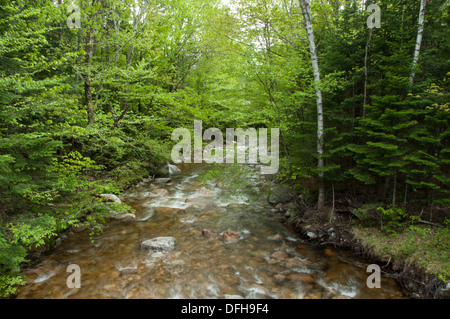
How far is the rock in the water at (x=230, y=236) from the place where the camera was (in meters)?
7.51

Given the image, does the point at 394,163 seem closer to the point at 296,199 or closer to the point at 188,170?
the point at 296,199

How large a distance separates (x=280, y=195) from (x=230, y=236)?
11.7 feet

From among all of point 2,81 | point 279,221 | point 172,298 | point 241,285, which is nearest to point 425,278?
point 241,285

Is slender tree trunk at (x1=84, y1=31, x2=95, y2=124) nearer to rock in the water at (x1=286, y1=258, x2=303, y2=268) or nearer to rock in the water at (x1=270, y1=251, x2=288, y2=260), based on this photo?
rock in the water at (x1=270, y1=251, x2=288, y2=260)

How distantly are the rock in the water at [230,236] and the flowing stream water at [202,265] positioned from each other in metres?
0.16

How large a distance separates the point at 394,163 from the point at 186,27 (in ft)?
43.4

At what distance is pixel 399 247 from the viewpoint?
5.63 meters

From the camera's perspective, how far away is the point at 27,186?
461 cm

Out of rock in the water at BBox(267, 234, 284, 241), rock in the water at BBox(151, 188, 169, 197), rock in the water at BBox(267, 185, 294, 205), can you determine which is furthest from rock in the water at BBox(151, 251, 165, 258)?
rock in the water at BBox(267, 185, 294, 205)

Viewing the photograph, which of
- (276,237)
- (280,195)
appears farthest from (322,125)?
(280,195)

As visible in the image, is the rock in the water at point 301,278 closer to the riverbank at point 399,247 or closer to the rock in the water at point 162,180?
the riverbank at point 399,247

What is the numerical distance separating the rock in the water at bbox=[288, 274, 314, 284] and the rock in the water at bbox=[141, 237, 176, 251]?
3.45 metres

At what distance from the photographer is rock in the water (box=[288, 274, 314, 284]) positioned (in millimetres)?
5645
